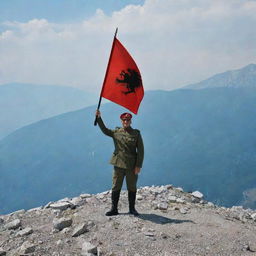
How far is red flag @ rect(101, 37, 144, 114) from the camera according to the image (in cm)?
816

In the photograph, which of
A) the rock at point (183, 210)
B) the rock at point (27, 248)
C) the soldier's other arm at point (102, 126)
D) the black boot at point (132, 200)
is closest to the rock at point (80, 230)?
the rock at point (27, 248)

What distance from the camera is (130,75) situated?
325 inches

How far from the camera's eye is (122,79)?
8227mm

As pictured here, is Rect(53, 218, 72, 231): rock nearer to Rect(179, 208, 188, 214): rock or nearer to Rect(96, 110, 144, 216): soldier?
Rect(96, 110, 144, 216): soldier

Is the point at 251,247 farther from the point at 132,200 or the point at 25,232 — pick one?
the point at 25,232

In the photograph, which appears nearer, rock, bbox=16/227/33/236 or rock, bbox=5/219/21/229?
rock, bbox=16/227/33/236

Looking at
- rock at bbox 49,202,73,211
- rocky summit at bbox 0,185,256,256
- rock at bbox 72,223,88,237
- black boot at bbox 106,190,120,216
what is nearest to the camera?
rocky summit at bbox 0,185,256,256

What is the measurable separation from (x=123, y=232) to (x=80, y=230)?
3.27ft

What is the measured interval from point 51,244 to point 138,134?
134 inches

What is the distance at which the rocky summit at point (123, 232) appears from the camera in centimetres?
667

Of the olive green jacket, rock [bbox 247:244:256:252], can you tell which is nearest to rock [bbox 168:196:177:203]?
the olive green jacket

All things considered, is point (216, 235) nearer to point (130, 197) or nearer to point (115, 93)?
point (130, 197)

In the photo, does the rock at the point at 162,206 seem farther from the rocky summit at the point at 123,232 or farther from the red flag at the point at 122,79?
the red flag at the point at 122,79

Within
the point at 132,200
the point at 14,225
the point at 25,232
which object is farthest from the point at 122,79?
the point at 14,225
